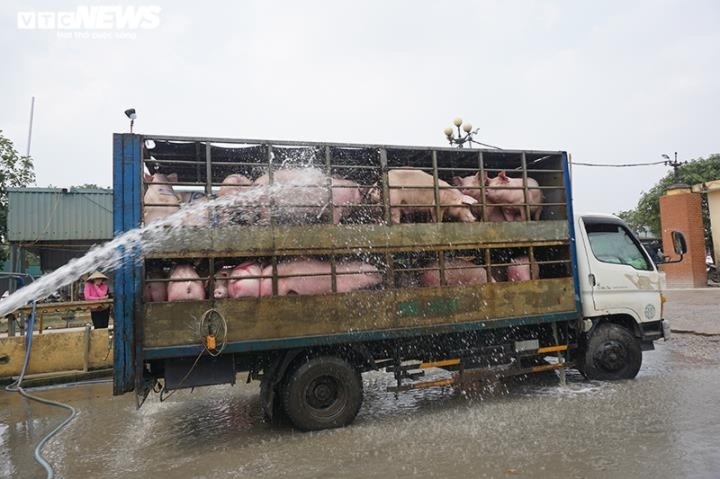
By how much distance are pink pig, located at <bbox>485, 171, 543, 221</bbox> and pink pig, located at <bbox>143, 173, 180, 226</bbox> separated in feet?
11.3

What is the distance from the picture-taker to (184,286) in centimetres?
458

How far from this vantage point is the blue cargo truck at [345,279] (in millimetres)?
4547

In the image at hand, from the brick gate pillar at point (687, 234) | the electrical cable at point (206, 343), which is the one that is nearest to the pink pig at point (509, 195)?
the electrical cable at point (206, 343)

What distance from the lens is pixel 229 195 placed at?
190 inches

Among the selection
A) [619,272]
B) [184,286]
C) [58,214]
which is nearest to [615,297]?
[619,272]

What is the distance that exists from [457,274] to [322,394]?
76.5 inches

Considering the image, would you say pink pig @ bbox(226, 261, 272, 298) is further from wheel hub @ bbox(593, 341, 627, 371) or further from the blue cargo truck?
wheel hub @ bbox(593, 341, 627, 371)

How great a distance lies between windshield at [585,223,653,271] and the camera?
21.1ft

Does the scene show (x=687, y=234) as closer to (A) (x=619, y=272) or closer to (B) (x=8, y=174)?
(A) (x=619, y=272)

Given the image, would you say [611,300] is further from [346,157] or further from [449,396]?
[346,157]

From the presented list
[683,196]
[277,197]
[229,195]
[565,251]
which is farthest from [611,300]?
[683,196]

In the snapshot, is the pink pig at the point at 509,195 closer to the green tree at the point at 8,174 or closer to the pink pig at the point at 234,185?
the pink pig at the point at 234,185

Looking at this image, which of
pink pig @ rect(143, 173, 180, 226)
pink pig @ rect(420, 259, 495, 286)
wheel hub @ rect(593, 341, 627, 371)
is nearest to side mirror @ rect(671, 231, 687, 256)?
wheel hub @ rect(593, 341, 627, 371)

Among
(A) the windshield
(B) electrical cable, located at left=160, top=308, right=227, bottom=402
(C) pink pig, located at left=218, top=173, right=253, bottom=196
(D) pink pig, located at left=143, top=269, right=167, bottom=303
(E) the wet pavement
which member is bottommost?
(E) the wet pavement
